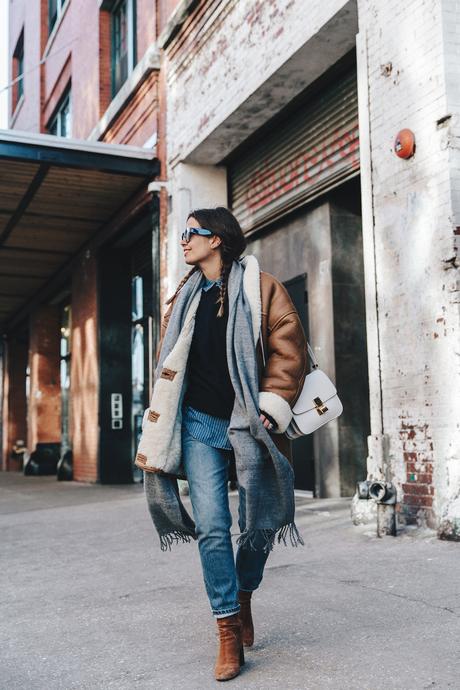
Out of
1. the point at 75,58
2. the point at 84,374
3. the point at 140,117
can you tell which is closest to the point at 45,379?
the point at 84,374

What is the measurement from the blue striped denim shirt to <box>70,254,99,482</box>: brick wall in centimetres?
1081

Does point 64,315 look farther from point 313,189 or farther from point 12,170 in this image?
point 313,189

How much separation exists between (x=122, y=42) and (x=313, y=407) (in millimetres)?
11971

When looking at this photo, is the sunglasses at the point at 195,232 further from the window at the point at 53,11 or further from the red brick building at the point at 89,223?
the window at the point at 53,11

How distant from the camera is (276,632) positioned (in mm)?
3348

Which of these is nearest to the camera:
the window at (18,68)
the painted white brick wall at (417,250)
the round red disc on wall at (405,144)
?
the painted white brick wall at (417,250)

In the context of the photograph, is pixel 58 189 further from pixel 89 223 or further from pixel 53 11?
pixel 53 11

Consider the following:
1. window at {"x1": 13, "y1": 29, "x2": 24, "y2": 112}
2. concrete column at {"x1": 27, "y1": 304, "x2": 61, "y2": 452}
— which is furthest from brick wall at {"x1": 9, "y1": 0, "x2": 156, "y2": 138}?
concrete column at {"x1": 27, "y1": 304, "x2": 61, "y2": 452}

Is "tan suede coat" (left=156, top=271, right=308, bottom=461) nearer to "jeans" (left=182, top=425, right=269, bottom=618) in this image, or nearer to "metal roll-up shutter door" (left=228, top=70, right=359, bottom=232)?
"jeans" (left=182, top=425, right=269, bottom=618)

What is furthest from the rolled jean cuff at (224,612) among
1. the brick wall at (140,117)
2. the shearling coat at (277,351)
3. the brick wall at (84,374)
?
the brick wall at (84,374)

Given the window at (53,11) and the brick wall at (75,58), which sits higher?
the window at (53,11)

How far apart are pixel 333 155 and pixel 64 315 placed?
39.0 ft

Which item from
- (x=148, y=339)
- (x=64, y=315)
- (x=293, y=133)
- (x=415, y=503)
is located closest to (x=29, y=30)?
(x=64, y=315)

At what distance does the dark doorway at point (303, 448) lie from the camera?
835 centimetres
